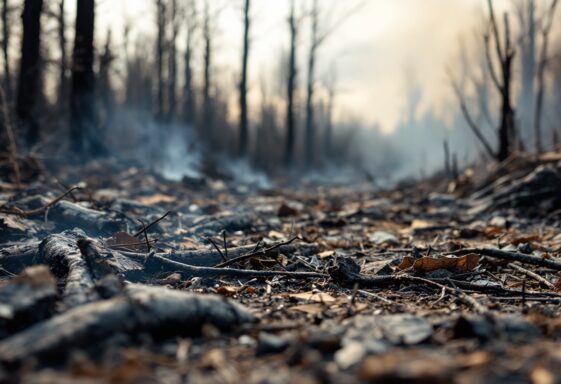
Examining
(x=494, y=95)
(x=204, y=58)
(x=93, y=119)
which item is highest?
(x=494, y=95)

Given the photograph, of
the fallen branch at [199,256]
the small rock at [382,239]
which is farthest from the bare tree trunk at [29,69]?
the fallen branch at [199,256]

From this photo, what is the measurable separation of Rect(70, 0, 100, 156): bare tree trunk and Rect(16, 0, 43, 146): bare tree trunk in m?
1.12

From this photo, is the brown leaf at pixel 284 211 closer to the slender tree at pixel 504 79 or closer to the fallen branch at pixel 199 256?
the fallen branch at pixel 199 256

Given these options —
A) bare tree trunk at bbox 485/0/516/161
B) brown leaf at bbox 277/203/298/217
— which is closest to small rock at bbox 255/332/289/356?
brown leaf at bbox 277/203/298/217

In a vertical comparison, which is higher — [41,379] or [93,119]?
[93,119]

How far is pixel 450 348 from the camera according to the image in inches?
55.1

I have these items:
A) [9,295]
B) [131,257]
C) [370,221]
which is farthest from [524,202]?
[9,295]

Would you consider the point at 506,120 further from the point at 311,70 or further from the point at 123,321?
the point at 311,70

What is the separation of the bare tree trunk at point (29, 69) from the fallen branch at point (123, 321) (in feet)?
24.6

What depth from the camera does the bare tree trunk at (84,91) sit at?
30.9ft

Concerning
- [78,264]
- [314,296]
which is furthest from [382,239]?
[78,264]

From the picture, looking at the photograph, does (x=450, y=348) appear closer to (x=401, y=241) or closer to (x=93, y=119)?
(x=401, y=241)

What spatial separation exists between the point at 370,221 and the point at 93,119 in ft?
22.1

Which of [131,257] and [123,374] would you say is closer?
[123,374]
